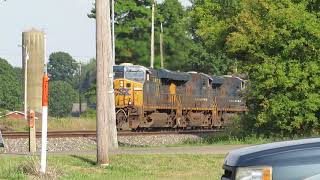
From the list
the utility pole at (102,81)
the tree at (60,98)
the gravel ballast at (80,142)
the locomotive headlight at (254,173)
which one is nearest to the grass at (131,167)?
the utility pole at (102,81)

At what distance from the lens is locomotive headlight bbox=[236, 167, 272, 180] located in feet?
16.8

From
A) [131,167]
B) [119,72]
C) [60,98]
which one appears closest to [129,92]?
[119,72]

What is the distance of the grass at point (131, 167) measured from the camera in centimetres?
1280

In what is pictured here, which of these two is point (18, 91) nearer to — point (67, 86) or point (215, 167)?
point (67, 86)

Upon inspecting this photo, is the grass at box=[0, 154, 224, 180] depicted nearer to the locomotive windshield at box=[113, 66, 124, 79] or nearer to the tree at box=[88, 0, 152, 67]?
the locomotive windshield at box=[113, 66, 124, 79]

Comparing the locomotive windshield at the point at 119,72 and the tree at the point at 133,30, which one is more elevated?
the tree at the point at 133,30

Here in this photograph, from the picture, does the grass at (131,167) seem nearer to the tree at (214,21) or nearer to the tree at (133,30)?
the tree at (214,21)

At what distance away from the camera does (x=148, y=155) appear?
15.5m

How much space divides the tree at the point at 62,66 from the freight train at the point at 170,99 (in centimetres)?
12640

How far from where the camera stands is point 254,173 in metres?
5.20

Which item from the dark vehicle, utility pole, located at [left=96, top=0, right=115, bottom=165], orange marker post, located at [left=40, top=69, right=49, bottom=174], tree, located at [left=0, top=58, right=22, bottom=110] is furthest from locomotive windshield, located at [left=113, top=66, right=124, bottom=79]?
tree, located at [left=0, top=58, right=22, bottom=110]

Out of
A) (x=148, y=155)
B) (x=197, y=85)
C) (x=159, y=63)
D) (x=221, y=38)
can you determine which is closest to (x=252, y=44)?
(x=221, y=38)

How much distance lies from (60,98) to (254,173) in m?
126

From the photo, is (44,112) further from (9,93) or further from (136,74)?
(9,93)
